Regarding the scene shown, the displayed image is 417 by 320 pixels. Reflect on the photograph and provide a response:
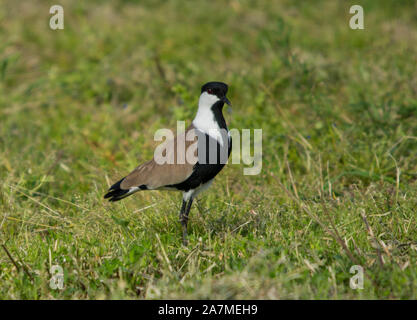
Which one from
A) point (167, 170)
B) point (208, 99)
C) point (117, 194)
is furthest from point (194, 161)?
point (117, 194)

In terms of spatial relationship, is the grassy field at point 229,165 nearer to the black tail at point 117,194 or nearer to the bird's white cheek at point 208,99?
the black tail at point 117,194

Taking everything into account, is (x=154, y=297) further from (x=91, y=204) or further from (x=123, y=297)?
(x=91, y=204)

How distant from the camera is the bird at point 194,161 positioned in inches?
133

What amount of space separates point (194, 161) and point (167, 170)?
0.63ft

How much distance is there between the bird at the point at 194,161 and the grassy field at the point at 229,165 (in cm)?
22

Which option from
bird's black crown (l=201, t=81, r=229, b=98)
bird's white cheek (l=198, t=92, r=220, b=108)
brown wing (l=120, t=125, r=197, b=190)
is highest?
bird's black crown (l=201, t=81, r=229, b=98)

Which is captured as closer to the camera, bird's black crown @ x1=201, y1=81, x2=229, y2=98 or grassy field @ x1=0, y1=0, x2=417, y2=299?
grassy field @ x1=0, y1=0, x2=417, y2=299

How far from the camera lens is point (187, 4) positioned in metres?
8.48

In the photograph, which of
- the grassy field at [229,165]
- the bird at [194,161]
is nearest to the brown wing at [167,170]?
the bird at [194,161]

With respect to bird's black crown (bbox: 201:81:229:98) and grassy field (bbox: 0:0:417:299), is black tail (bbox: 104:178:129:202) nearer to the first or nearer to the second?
grassy field (bbox: 0:0:417:299)

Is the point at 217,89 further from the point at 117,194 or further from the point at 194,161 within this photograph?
the point at 117,194

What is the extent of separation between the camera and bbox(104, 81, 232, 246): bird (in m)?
3.39

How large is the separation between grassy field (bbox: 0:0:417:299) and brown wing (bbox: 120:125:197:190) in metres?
0.28

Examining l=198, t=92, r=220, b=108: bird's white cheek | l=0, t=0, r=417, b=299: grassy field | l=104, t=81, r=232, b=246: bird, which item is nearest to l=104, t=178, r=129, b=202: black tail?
l=104, t=81, r=232, b=246: bird
